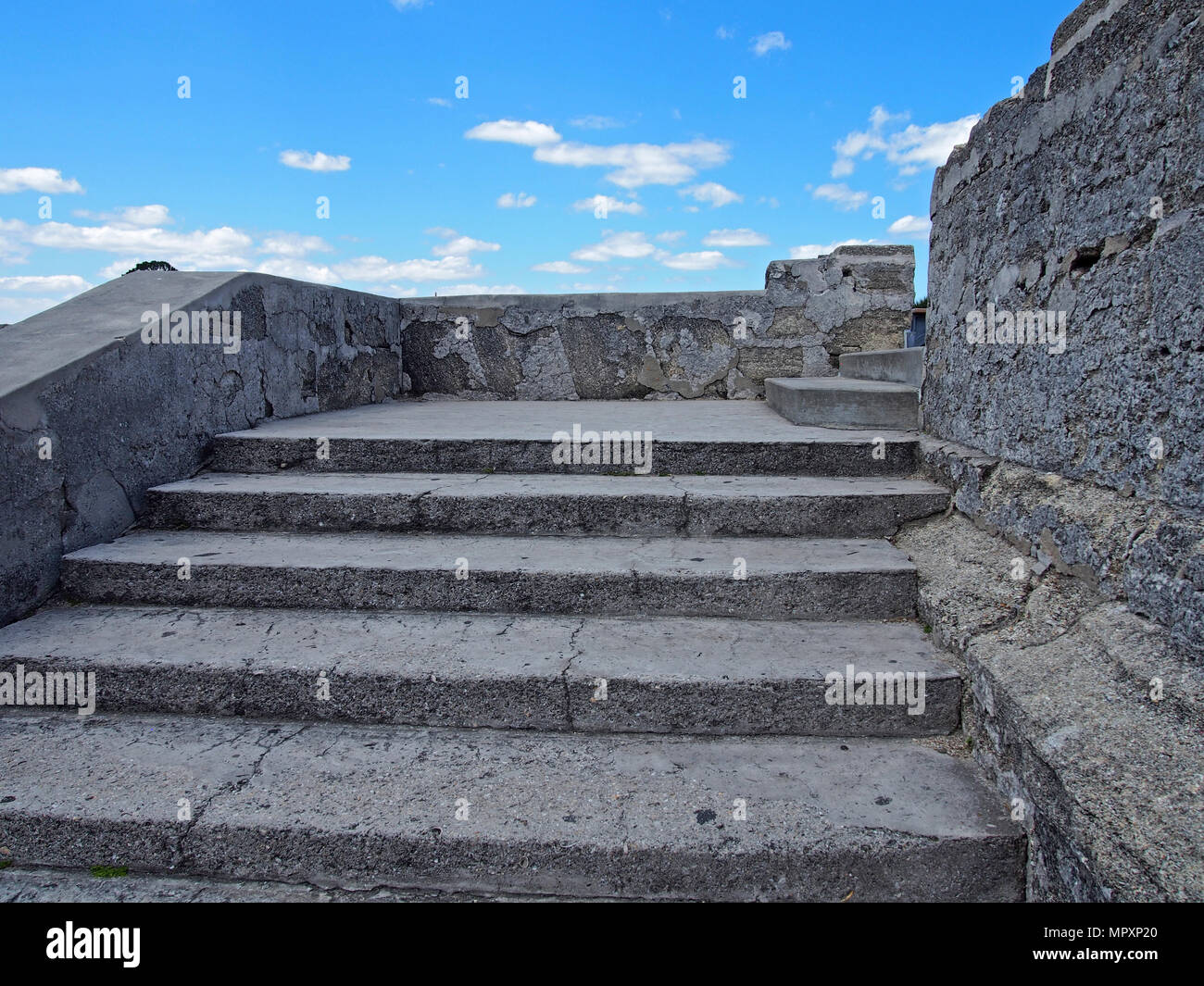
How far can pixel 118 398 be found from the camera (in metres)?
2.98

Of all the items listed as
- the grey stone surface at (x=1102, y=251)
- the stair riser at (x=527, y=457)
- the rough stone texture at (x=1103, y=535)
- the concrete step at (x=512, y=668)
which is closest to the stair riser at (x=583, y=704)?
the concrete step at (x=512, y=668)

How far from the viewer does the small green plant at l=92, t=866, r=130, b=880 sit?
179 centimetres

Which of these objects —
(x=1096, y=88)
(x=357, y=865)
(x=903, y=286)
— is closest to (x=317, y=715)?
(x=357, y=865)

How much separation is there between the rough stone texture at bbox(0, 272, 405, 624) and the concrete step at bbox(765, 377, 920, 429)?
112 inches

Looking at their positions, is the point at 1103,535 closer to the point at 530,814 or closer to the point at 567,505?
the point at 530,814

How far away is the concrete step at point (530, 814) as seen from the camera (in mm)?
1664

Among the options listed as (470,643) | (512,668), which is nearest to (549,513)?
(470,643)

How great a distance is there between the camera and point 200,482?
127 inches

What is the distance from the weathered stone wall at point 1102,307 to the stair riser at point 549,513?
0.38 meters

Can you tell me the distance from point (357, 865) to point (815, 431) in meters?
2.71

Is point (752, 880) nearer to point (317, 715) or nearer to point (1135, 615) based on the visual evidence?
point (1135, 615)

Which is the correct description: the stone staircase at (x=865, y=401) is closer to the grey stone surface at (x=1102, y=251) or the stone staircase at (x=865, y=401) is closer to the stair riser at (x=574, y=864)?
the grey stone surface at (x=1102, y=251)

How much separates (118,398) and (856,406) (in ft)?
10.6

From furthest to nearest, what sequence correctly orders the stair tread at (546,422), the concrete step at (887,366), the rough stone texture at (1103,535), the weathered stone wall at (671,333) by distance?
the weathered stone wall at (671,333)
the concrete step at (887,366)
the stair tread at (546,422)
the rough stone texture at (1103,535)
